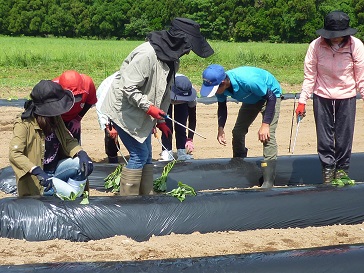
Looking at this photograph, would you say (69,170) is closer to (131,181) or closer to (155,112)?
(131,181)

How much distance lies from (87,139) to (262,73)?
10.7ft

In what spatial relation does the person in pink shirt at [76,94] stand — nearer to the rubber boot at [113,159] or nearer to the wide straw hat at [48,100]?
the wide straw hat at [48,100]

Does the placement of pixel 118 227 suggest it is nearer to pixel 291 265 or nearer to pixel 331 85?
pixel 291 265

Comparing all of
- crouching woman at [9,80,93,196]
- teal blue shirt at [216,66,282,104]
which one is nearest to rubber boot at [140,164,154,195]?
crouching woman at [9,80,93,196]

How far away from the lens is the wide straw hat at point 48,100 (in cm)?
472

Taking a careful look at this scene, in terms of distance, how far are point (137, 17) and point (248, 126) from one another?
4208 centimetres

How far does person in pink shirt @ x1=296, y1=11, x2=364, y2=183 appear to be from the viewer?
5.79m

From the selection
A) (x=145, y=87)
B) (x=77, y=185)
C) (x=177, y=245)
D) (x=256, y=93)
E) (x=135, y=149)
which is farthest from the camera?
(x=256, y=93)

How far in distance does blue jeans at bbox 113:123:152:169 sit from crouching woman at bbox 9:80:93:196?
43cm

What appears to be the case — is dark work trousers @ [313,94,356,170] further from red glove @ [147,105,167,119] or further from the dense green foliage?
the dense green foliage

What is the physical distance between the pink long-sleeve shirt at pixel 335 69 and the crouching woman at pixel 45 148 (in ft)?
7.30

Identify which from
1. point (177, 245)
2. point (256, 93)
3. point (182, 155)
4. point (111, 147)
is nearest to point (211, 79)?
point (256, 93)

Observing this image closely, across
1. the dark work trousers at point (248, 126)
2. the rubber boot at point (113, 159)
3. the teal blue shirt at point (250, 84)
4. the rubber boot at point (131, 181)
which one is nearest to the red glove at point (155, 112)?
the rubber boot at point (131, 181)

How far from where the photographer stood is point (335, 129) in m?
6.05
